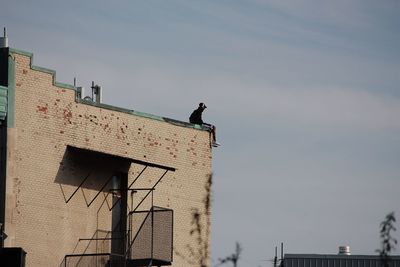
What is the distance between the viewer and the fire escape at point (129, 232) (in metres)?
46.6

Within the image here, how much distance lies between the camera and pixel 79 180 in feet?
151

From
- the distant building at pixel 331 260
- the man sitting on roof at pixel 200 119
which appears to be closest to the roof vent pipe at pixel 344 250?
the distant building at pixel 331 260

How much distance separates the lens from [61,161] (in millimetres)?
45156

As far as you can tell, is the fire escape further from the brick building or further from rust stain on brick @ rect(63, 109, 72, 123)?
rust stain on brick @ rect(63, 109, 72, 123)

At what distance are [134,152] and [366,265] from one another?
3018 centimetres

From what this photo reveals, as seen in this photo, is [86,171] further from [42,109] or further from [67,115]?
[42,109]

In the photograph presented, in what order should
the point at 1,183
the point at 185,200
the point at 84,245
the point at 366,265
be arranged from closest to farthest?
the point at 1,183
the point at 84,245
the point at 185,200
the point at 366,265

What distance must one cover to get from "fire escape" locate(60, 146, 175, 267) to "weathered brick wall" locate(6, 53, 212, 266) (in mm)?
224

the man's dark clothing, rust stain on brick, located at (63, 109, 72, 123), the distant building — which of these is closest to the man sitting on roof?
the man's dark clothing

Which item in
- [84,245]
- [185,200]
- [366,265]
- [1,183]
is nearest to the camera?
[1,183]

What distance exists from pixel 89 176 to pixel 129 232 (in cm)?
235

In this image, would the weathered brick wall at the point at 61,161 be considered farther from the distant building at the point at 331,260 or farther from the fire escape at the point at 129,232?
the distant building at the point at 331,260

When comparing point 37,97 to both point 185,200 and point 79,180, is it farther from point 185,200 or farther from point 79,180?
point 185,200

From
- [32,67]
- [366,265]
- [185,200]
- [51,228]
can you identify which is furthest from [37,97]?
[366,265]
